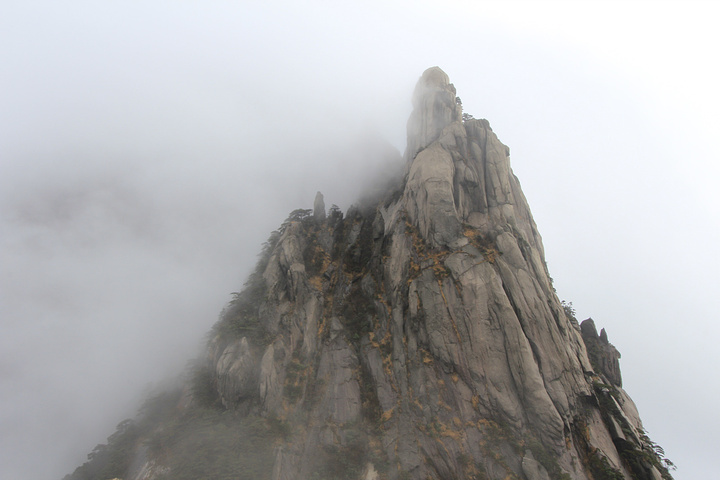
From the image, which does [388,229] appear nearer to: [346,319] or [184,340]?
[346,319]

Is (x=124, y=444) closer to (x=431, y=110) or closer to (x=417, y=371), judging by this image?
(x=417, y=371)

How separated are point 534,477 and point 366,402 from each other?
13.7 m

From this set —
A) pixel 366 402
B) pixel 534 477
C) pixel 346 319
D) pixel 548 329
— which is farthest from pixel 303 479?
pixel 548 329

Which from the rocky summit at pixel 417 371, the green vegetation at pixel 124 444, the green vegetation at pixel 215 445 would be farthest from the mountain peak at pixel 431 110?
the green vegetation at pixel 124 444

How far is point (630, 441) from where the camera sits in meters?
21.3

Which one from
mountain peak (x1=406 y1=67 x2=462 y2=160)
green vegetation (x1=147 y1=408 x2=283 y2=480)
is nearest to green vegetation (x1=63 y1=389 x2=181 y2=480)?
green vegetation (x1=147 y1=408 x2=283 y2=480)

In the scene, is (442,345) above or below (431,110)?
below

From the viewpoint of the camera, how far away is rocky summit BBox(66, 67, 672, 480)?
2120cm

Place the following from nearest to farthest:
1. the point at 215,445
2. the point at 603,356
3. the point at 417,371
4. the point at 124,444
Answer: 1. the point at 215,445
2. the point at 124,444
3. the point at 417,371
4. the point at 603,356

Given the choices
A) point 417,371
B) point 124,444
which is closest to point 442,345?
point 417,371

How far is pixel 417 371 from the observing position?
2581 cm

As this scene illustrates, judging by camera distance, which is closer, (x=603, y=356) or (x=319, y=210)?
(x=603, y=356)

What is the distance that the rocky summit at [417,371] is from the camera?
21203mm

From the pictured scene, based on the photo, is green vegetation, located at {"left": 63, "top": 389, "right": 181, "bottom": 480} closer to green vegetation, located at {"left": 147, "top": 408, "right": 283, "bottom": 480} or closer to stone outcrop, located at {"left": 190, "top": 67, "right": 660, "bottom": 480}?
green vegetation, located at {"left": 147, "top": 408, "right": 283, "bottom": 480}
